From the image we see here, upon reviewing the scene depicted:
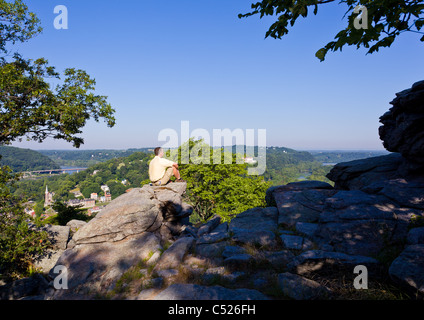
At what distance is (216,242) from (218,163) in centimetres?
1860

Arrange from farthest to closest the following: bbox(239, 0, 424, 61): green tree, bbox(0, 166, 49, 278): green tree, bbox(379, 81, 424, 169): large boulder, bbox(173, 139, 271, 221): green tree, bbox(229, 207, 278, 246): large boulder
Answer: bbox(173, 139, 271, 221): green tree < bbox(0, 166, 49, 278): green tree < bbox(379, 81, 424, 169): large boulder < bbox(229, 207, 278, 246): large boulder < bbox(239, 0, 424, 61): green tree

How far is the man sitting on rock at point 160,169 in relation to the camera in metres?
10.9

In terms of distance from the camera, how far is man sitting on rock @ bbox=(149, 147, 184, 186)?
1093cm

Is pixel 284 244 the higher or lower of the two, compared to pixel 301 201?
lower

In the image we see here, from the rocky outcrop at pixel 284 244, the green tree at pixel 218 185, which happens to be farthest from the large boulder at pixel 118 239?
the green tree at pixel 218 185

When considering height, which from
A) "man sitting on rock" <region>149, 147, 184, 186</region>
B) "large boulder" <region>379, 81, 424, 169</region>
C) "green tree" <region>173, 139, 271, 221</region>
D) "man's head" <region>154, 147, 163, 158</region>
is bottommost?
"green tree" <region>173, 139, 271, 221</region>

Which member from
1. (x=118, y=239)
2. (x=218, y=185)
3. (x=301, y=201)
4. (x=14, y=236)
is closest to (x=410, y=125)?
(x=301, y=201)

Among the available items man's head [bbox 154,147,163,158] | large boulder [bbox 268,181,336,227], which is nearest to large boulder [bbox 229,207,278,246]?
large boulder [bbox 268,181,336,227]

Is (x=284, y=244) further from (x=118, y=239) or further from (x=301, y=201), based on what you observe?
(x=118, y=239)

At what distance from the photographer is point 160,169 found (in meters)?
11.0

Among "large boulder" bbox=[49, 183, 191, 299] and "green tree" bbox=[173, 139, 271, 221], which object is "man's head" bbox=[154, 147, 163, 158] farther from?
"green tree" bbox=[173, 139, 271, 221]

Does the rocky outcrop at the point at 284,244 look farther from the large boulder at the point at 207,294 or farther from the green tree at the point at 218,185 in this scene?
the green tree at the point at 218,185
